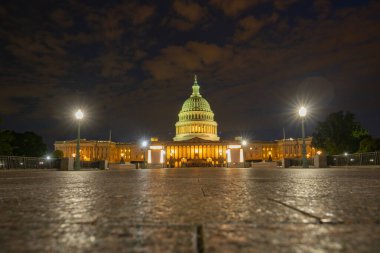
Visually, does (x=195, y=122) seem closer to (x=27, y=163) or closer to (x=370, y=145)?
(x=370, y=145)

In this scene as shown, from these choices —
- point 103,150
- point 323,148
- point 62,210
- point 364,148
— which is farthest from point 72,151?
point 62,210

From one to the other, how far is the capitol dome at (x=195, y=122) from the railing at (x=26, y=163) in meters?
93.1

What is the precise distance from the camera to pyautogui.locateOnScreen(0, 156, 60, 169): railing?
80.2 feet

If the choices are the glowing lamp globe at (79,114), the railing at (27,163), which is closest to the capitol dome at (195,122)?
the railing at (27,163)

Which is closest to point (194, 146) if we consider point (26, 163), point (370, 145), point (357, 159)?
point (370, 145)

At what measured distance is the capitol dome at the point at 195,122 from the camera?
126956 millimetres

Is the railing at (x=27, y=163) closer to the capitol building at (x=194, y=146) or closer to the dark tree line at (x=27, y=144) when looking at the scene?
the dark tree line at (x=27, y=144)

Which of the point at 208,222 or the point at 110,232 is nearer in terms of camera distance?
the point at 110,232

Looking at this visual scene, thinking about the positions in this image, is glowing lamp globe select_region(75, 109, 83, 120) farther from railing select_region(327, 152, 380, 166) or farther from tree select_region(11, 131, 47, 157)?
tree select_region(11, 131, 47, 157)

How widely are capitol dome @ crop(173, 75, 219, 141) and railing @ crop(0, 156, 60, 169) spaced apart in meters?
93.1

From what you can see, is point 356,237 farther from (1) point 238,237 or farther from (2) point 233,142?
(2) point 233,142

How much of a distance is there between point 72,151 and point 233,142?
2381 inches

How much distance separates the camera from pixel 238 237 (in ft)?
4.92

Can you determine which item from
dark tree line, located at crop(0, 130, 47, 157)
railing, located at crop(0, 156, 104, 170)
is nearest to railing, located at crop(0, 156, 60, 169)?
railing, located at crop(0, 156, 104, 170)
